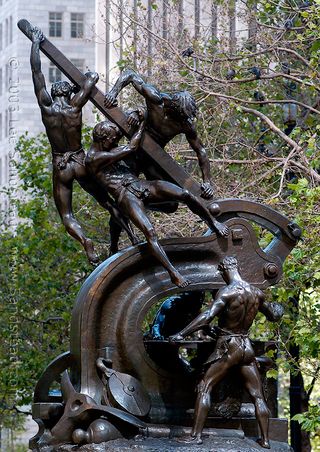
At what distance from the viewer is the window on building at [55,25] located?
66750 mm

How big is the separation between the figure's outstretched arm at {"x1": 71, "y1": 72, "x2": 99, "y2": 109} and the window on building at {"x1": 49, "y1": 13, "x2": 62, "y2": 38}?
51.5 metres

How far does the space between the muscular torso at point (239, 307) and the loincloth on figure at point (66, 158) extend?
2.20 meters

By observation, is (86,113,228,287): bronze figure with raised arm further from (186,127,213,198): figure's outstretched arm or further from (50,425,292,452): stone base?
(50,425,292,452): stone base

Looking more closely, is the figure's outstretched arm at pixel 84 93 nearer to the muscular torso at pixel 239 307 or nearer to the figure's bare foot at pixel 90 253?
the figure's bare foot at pixel 90 253

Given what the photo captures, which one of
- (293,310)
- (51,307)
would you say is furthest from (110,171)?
(51,307)

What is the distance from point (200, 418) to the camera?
14609 mm

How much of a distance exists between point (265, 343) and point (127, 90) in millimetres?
13073

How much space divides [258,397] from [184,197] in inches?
87.3

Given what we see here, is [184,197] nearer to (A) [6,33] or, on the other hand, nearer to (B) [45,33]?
(B) [45,33]

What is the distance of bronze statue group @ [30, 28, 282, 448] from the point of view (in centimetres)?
1490

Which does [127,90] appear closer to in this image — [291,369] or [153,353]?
[291,369]

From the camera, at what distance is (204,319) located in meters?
14.8

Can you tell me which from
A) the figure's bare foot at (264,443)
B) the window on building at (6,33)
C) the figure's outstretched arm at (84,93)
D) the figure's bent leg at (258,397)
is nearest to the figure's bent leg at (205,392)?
the figure's bent leg at (258,397)

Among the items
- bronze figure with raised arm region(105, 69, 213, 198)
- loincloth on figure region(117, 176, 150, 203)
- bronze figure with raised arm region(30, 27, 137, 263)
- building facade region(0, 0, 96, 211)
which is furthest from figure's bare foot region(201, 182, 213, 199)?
building facade region(0, 0, 96, 211)
